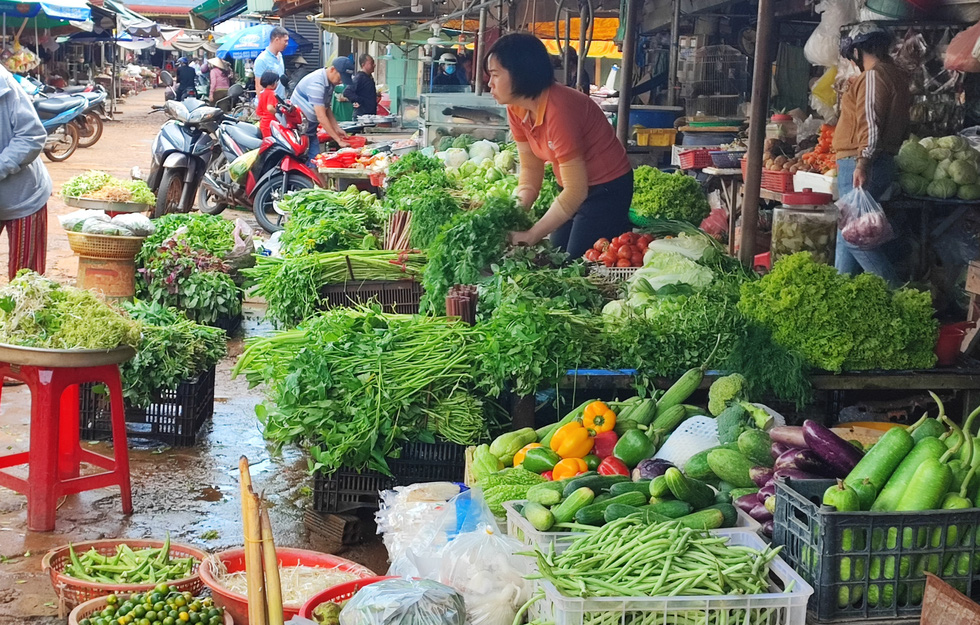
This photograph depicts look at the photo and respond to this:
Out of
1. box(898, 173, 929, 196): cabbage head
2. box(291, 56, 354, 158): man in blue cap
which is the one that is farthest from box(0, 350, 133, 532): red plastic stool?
box(291, 56, 354, 158): man in blue cap

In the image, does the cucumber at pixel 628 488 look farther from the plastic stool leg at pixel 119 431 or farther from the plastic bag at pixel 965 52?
the plastic bag at pixel 965 52

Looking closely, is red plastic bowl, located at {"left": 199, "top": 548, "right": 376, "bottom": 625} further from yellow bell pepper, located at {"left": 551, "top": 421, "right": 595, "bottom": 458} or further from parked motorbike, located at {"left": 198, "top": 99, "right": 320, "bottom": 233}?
parked motorbike, located at {"left": 198, "top": 99, "right": 320, "bottom": 233}

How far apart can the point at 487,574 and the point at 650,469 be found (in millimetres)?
891

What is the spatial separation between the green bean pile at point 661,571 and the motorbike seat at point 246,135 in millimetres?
10912

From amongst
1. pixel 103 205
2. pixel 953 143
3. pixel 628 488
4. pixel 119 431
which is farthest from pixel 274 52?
pixel 628 488

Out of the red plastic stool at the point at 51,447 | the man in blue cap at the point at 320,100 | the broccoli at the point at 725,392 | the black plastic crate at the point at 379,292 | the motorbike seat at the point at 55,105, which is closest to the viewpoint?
the broccoli at the point at 725,392

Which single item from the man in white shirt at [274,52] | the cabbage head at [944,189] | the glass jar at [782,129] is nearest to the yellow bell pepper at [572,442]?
the cabbage head at [944,189]

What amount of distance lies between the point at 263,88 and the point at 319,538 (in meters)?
9.44

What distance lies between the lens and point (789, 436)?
3.47m

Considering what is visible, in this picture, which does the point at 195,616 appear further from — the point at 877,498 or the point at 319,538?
the point at 877,498

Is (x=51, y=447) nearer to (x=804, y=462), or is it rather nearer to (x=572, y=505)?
(x=572, y=505)

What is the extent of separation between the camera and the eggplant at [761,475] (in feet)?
10.7

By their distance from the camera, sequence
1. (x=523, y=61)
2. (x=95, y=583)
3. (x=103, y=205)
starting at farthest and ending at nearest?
(x=103, y=205) < (x=523, y=61) < (x=95, y=583)

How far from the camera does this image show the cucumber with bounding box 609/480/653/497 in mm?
3219
